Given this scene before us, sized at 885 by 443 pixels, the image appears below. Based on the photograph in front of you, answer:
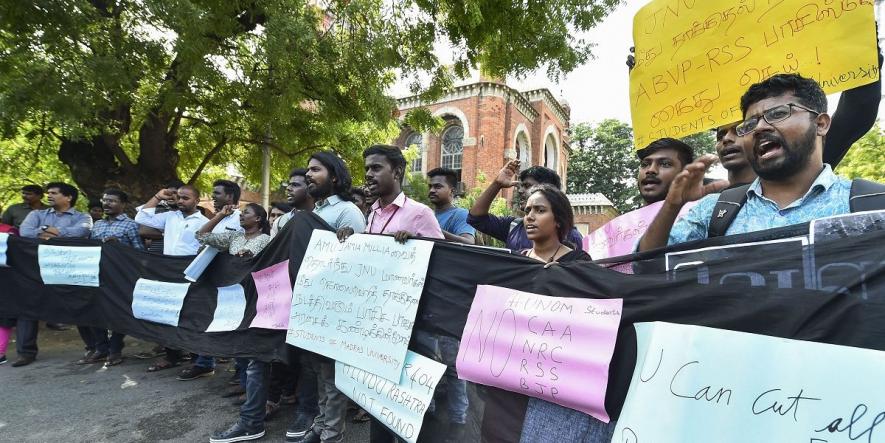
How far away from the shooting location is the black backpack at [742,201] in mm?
1497

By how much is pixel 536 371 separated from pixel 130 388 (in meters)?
4.58

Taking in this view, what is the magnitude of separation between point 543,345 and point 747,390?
0.76 metres

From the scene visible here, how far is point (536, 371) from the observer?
1953 mm

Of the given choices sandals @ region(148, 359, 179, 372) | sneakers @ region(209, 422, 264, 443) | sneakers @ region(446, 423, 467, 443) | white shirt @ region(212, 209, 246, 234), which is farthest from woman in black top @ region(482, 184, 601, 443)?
sandals @ region(148, 359, 179, 372)

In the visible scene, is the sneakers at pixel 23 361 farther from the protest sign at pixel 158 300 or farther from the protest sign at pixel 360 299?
the protest sign at pixel 360 299

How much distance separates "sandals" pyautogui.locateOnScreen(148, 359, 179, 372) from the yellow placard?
215 inches

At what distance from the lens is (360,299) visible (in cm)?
284

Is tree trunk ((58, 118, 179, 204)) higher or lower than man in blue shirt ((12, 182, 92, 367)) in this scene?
higher

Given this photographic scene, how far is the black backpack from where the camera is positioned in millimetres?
1497

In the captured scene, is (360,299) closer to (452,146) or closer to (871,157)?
(871,157)

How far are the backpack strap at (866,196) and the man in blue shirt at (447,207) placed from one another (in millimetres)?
2936

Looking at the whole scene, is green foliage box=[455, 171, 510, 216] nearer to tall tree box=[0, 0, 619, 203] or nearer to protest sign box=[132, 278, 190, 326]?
tall tree box=[0, 0, 619, 203]

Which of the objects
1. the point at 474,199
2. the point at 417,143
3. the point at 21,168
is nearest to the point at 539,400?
the point at 21,168

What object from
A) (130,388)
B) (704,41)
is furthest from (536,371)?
(130,388)
